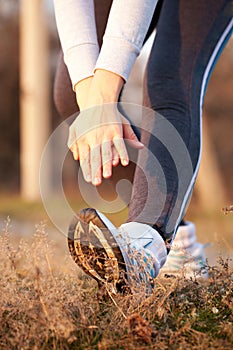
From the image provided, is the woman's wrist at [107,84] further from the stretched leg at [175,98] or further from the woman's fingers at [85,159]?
the stretched leg at [175,98]

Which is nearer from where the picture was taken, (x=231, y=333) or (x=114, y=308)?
(x=231, y=333)

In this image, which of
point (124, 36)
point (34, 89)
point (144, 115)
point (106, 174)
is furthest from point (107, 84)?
point (34, 89)

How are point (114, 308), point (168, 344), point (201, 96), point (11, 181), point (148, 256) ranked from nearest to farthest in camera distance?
point (168, 344) < point (114, 308) < point (148, 256) < point (201, 96) < point (11, 181)

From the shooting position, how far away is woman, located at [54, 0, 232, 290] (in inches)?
61.2

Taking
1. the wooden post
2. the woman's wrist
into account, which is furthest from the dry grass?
the wooden post

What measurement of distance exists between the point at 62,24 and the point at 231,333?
1.01 meters

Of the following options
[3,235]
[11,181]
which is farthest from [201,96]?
[11,181]

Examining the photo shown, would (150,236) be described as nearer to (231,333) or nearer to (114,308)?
(114,308)

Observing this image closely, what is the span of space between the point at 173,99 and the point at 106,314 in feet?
2.64

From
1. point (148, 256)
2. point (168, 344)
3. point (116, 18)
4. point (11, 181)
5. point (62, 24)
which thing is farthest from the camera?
point (11, 181)

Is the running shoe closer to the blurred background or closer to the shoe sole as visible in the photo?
the shoe sole

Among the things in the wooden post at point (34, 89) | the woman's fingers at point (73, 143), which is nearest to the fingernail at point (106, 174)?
the woman's fingers at point (73, 143)

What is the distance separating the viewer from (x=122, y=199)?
2264mm

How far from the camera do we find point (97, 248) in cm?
153
